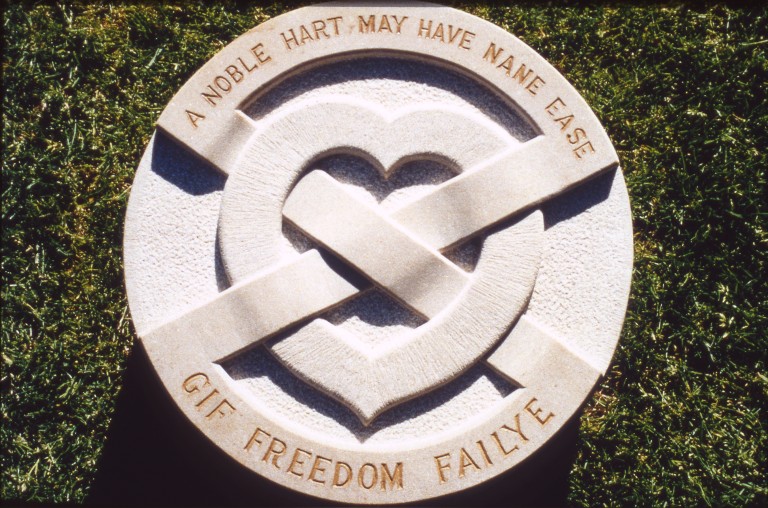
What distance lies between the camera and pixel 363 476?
282 cm

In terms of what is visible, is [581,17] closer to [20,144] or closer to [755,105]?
[755,105]

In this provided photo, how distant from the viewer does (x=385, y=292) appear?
2.89m

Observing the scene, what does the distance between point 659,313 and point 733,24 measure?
1.81 meters

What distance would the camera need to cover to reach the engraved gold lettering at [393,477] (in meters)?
2.81

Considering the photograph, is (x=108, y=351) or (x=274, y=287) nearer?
(x=274, y=287)

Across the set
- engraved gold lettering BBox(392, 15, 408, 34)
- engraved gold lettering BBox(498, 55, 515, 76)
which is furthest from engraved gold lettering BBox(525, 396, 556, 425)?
engraved gold lettering BBox(392, 15, 408, 34)

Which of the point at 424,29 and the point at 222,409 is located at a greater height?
the point at 424,29

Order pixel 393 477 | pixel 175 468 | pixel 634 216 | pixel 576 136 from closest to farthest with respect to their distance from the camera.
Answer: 1. pixel 393 477
2. pixel 576 136
3. pixel 175 468
4. pixel 634 216

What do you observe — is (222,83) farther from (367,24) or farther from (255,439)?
(255,439)

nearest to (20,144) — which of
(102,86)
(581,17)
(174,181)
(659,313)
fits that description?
(102,86)

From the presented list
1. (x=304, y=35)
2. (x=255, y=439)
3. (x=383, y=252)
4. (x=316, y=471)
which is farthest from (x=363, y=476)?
(x=304, y=35)

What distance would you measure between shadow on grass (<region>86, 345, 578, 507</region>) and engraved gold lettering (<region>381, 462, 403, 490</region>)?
0.87 metres

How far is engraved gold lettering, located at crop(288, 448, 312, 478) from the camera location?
9.25 ft

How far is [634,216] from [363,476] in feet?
7.07
